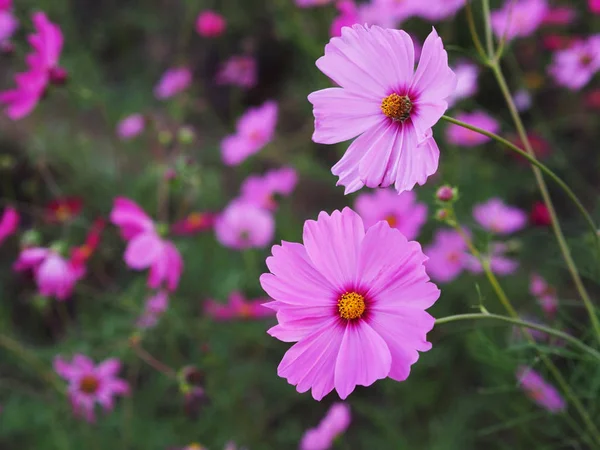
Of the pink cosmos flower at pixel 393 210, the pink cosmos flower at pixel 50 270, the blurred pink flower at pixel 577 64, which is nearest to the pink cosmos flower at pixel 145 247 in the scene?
the pink cosmos flower at pixel 50 270

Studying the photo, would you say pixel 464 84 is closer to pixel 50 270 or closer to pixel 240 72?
pixel 240 72

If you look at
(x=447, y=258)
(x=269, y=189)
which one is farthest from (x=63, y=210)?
(x=447, y=258)

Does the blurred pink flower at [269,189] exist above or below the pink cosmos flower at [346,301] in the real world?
above

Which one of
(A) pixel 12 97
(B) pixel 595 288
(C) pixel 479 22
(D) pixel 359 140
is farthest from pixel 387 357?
(C) pixel 479 22

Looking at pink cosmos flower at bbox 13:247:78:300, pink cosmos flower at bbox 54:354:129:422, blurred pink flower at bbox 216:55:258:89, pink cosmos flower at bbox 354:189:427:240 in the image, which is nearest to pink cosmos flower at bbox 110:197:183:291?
pink cosmos flower at bbox 13:247:78:300

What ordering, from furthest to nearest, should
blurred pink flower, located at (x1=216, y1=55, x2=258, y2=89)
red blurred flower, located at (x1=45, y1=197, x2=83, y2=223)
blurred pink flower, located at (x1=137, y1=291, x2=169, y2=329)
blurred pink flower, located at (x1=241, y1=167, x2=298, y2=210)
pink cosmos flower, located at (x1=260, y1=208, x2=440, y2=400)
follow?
1. blurred pink flower, located at (x1=216, y1=55, x2=258, y2=89)
2. blurred pink flower, located at (x1=241, y1=167, x2=298, y2=210)
3. red blurred flower, located at (x1=45, y1=197, x2=83, y2=223)
4. blurred pink flower, located at (x1=137, y1=291, x2=169, y2=329)
5. pink cosmos flower, located at (x1=260, y1=208, x2=440, y2=400)

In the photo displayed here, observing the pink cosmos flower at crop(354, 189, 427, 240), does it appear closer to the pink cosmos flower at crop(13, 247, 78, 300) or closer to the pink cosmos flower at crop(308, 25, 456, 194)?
the pink cosmos flower at crop(13, 247, 78, 300)

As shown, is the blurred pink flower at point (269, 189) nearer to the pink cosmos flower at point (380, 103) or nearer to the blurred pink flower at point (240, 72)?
the blurred pink flower at point (240, 72)
